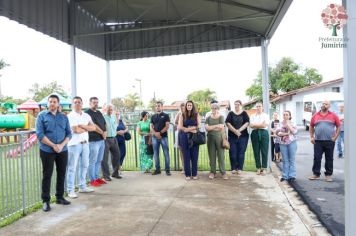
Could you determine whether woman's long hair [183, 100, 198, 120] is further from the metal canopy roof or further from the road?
the road

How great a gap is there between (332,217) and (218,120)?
3454mm

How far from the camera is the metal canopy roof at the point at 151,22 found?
7.71 m

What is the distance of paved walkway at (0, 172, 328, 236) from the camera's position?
4.38m

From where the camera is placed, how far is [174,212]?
202 inches

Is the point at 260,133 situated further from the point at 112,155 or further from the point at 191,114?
the point at 112,155

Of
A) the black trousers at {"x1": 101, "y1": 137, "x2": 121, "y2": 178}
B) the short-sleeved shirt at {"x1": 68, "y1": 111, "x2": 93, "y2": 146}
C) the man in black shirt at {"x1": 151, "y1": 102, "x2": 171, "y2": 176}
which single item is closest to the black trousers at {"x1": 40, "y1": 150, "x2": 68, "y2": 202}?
the short-sleeved shirt at {"x1": 68, "y1": 111, "x2": 93, "y2": 146}

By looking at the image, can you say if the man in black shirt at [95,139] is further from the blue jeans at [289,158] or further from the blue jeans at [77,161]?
the blue jeans at [289,158]

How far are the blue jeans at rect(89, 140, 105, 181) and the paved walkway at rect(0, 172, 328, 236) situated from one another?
1.23ft

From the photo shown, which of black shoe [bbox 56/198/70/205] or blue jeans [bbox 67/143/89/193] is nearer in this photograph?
black shoe [bbox 56/198/70/205]

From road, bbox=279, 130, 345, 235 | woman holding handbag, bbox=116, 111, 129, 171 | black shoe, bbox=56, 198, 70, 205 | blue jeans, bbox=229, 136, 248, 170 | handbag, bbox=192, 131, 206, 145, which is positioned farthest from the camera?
woman holding handbag, bbox=116, 111, 129, 171

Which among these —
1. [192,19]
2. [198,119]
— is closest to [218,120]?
[198,119]

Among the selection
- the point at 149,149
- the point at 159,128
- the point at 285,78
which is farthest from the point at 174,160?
the point at 285,78

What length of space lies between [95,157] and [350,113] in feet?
16.9

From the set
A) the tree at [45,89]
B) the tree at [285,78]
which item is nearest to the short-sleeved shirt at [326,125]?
the tree at [285,78]
